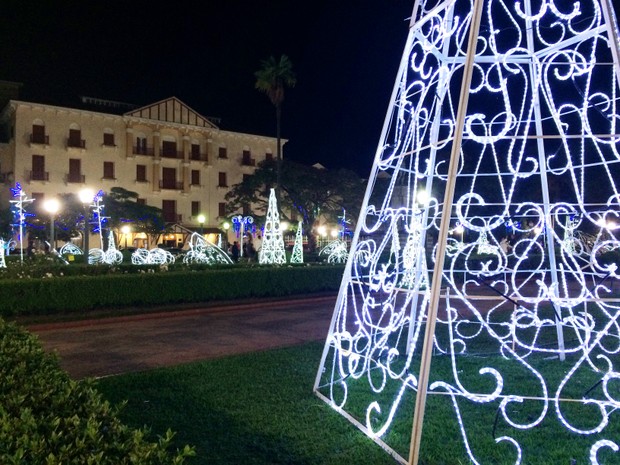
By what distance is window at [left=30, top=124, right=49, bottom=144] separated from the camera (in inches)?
1444

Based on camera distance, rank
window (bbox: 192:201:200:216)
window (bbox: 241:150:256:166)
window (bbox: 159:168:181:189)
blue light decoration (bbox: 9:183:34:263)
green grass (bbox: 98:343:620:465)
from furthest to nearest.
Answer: window (bbox: 241:150:256:166)
window (bbox: 192:201:200:216)
window (bbox: 159:168:181:189)
blue light decoration (bbox: 9:183:34:263)
green grass (bbox: 98:343:620:465)

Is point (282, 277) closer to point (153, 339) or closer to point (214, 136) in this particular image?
point (153, 339)

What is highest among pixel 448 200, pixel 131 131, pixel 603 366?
pixel 131 131

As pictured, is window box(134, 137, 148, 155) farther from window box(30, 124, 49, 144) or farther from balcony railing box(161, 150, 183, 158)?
window box(30, 124, 49, 144)

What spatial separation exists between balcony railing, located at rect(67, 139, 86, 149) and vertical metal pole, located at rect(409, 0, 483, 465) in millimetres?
38698

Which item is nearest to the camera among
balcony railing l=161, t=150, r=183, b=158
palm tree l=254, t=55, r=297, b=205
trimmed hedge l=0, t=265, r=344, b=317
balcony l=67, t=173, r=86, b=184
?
trimmed hedge l=0, t=265, r=344, b=317

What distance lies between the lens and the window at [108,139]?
39.6 metres

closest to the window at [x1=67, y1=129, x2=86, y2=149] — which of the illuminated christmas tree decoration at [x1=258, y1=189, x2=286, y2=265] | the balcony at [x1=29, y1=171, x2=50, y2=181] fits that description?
the balcony at [x1=29, y1=171, x2=50, y2=181]

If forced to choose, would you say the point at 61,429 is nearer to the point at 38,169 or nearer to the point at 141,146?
the point at 38,169

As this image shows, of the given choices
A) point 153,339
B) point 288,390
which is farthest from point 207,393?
point 153,339

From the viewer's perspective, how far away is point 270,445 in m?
4.40

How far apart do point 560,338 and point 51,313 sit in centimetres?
1055

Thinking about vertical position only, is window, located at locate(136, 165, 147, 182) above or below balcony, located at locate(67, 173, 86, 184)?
above

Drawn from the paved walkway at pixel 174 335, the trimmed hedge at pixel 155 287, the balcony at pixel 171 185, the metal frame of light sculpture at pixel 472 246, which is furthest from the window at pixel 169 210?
the metal frame of light sculpture at pixel 472 246
